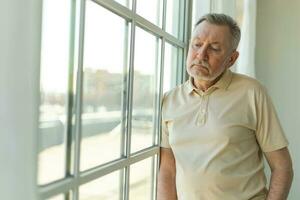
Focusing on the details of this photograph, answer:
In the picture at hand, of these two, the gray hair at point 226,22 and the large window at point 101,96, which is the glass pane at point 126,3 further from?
the gray hair at point 226,22

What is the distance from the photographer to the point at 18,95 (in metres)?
0.56

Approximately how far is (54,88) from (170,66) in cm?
131

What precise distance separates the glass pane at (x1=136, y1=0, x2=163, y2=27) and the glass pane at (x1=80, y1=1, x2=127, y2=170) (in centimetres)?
19

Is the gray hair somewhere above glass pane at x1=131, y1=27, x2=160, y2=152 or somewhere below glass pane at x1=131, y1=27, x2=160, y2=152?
above

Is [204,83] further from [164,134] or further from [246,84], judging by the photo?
[164,134]

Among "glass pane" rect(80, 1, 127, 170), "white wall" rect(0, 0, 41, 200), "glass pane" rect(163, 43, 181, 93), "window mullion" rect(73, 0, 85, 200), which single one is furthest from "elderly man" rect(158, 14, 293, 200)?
"white wall" rect(0, 0, 41, 200)

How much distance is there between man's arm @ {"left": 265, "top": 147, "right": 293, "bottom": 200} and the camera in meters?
1.41

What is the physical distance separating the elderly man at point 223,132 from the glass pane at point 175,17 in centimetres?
79

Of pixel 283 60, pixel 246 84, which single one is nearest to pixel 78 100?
pixel 246 84

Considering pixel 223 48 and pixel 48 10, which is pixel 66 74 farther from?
pixel 223 48

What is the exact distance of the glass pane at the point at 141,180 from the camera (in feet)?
5.66

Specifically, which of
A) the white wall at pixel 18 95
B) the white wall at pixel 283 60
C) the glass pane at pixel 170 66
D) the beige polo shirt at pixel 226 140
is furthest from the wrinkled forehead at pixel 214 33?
the white wall at pixel 283 60

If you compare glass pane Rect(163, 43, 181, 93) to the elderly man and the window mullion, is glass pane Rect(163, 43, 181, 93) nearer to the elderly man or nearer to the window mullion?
the elderly man

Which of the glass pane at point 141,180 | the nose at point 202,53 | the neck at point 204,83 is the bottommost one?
the glass pane at point 141,180
